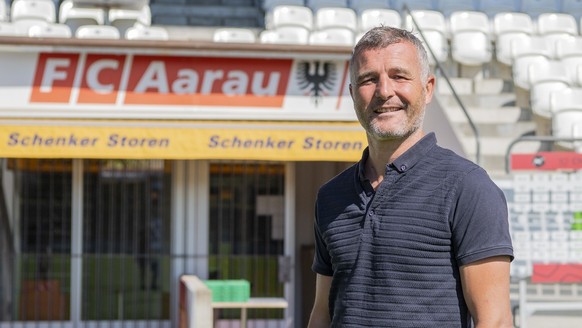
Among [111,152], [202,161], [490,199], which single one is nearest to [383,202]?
[490,199]

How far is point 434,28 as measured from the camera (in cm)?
1074

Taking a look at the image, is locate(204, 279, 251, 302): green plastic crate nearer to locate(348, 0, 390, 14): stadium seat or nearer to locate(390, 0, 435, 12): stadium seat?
locate(348, 0, 390, 14): stadium seat

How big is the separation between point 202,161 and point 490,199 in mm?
7773

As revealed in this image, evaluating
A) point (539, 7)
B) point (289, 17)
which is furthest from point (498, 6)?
point (289, 17)

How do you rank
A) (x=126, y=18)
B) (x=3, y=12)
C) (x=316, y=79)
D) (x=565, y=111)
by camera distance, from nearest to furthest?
(x=316, y=79)
(x=565, y=111)
(x=3, y=12)
(x=126, y=18)

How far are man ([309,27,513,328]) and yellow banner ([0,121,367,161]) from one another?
6369 mm

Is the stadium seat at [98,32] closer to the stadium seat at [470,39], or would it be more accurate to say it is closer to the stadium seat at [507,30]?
the stadium seat at [470,39]

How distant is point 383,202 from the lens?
2369mm

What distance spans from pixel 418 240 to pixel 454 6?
9.75m

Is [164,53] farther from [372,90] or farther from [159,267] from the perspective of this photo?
[372,90]

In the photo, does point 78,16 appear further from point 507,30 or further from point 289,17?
point 507,30

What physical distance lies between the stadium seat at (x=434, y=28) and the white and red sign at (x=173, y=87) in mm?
1440

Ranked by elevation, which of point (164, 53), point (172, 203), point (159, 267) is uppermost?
point (164, 53)

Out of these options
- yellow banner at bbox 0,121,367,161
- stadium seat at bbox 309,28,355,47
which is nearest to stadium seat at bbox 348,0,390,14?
stadium seat at bbox 309,28,355,47
